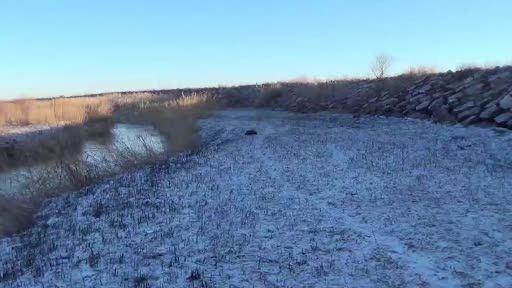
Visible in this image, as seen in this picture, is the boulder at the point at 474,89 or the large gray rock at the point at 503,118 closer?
the large gray rock at the point at 503,118

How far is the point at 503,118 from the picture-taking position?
16047 mm

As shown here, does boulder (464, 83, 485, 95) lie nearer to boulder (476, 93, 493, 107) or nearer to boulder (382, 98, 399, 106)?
boulder (476, 93, 493, 107)

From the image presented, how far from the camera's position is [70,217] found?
9.50 m

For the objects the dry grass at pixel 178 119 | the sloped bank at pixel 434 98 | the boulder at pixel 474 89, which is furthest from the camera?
the dry grass at pixel 178 119

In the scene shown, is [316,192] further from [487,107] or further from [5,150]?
[5,150]

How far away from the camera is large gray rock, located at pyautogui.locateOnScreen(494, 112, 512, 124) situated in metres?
15.9

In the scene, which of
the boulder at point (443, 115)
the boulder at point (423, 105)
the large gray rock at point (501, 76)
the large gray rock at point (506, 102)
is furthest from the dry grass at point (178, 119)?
the large gray rock at point (501, 76)

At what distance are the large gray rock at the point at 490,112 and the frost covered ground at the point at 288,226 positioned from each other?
3198 mm

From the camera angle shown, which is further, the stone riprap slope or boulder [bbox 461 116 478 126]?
the stone riprap slope

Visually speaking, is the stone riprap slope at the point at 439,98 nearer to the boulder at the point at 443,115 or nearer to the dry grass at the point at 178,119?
A: the boulder at the point at 443,115

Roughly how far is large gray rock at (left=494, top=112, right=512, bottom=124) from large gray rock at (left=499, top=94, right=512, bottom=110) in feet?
1.87

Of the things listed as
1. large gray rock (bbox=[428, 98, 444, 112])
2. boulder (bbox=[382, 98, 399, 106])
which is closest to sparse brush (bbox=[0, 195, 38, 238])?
large gray rock (bbox=[428, 98, 444, 112])

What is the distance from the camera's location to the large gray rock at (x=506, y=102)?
55.3 ft

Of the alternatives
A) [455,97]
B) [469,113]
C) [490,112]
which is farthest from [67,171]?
[455,97]
